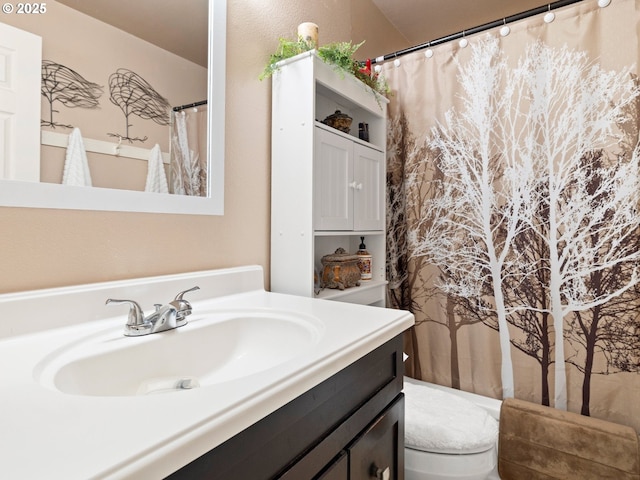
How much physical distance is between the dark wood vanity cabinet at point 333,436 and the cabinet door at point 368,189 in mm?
724

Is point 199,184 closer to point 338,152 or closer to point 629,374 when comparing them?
point 338,152

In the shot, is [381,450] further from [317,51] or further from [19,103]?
[317,51]

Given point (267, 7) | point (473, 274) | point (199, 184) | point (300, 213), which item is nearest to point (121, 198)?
point (199, 184)

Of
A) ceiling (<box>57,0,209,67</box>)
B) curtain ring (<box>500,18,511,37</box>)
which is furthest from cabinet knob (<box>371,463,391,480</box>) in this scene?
curtain ring (<box>500,18,511,37</box>)

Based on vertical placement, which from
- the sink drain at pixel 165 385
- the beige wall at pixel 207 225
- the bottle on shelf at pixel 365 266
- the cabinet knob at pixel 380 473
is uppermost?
the beige wall at pixel 207 225

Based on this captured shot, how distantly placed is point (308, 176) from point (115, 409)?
92cm

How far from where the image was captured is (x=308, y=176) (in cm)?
122

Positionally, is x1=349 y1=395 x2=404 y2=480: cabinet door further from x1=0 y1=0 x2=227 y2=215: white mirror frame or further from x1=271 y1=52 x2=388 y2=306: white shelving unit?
x1=0 y1=0 x2=227 y2=215: white mirror frame

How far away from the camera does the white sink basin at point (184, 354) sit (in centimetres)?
63

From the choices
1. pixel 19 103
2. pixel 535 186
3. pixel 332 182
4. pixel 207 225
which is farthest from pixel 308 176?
pixel 535 186

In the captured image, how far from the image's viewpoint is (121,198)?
2.87 feet

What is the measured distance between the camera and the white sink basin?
63 cm

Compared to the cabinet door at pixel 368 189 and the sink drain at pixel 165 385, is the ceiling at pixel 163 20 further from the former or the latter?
the sink drain at pixel 165 385

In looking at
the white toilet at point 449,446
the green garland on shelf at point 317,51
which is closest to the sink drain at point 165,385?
the white toilet at point 449,446
